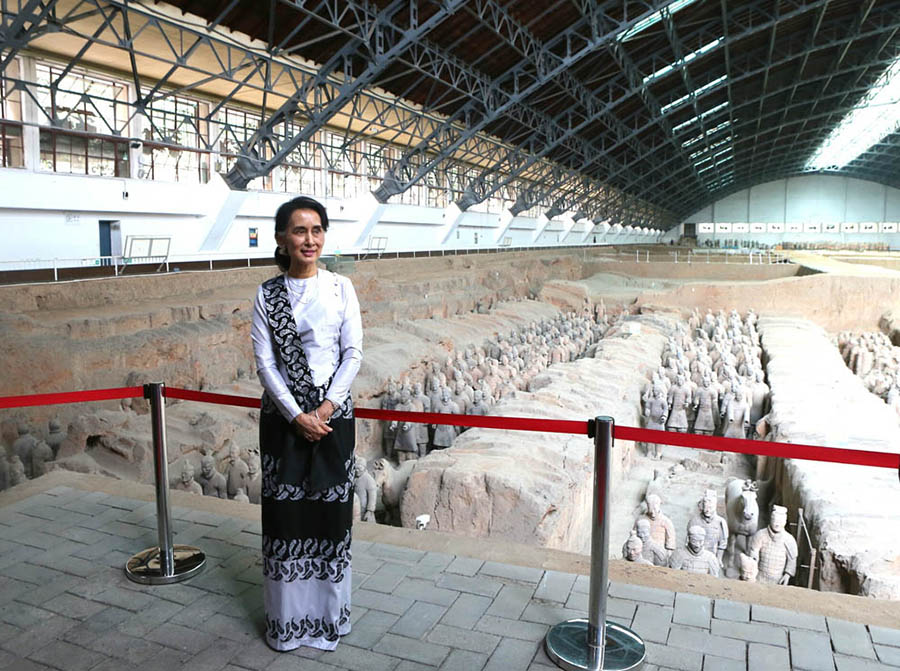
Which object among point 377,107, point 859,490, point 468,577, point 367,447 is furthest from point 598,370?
point 377,107

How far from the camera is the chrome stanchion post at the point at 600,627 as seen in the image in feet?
8.46

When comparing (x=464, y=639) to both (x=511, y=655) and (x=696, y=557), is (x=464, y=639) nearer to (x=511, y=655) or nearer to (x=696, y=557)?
(x=511, y=655)

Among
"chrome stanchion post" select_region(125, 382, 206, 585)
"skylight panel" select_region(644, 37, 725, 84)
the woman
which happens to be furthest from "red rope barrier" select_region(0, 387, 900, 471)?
"skylight panel" select_region(644, 37, 725, 84)

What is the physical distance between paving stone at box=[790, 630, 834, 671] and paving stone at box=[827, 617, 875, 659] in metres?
0.04

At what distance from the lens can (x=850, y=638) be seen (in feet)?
8.89

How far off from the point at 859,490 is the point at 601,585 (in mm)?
5241

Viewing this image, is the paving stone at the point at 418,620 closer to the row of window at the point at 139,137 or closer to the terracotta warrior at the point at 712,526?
the terracotta warrior at the point at 712,526

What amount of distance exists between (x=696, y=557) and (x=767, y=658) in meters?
3.34

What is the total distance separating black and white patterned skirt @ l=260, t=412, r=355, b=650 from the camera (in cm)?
262

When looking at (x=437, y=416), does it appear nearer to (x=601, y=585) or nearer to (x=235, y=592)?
(x=601, y=585)

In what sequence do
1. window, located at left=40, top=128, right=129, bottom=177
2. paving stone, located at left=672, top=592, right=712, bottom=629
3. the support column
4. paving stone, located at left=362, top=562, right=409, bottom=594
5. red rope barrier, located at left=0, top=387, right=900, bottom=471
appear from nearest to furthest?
red rope barrier, located at left=0, top=387, right=900, bottom=471 → paving stone, located at left=672, top=592, right=712, bottom=629 → paving stone, located at left=362, top=562, right=409, bottom=594 → window, located at left=40, top=128, right=129, bottom=177 → the support column

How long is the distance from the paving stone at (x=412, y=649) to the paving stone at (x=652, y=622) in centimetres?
79

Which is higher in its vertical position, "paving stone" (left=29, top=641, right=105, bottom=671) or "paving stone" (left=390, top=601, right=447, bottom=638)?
"paving stone" (left=390, top=601, right=447, bottom=638)

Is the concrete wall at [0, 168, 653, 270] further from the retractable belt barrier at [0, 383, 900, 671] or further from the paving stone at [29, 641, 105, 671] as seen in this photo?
the retractable belt barrier at [0, 383, 900, 671]
